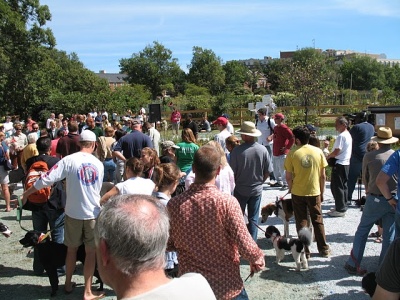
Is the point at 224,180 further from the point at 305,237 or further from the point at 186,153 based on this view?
the point at 186,153

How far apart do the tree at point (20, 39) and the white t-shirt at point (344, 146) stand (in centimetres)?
2750

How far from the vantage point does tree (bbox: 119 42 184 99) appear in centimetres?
9062

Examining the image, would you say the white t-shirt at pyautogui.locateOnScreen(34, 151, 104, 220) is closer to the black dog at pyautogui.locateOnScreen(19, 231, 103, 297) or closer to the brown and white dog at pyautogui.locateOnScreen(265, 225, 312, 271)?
the black dog at pyautogui.locateOnScreen(19, 231, 103, 297)

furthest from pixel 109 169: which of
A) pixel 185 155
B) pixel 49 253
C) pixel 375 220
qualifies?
pixel 375 220

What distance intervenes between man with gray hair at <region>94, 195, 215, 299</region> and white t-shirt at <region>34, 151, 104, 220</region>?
2.91m

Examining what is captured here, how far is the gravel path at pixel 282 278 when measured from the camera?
4.82m

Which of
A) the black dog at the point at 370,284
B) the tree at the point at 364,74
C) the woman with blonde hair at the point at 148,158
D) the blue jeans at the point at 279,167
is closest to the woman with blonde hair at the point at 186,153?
the woman with blonde hair at the point at 148,158

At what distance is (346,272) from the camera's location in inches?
209

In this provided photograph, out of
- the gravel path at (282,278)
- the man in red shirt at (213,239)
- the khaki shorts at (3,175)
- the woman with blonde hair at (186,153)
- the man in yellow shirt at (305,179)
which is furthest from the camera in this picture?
the khaki shorts at (3,175)

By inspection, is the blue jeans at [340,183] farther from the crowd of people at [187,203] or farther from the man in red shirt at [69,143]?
the man in red shirt at [69,143]

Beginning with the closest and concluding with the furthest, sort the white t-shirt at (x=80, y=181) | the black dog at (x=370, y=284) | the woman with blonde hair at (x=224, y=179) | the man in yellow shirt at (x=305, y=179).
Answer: the black dog at (x=370, y=284), the white t-shirt at (x=80, y=181), the woman with blonde hair at (x=224, y=179), the man in yellow shirt at (x=305, y=179)

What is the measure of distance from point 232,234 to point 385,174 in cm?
220

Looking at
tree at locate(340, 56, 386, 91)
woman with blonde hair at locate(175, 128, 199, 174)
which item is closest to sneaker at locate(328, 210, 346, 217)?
woman with blonde hair at locate(175, 128, 199, 174)

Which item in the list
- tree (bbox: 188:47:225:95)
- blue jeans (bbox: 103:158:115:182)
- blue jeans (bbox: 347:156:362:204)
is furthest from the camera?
tree (bbox: 188:47:225:95)
